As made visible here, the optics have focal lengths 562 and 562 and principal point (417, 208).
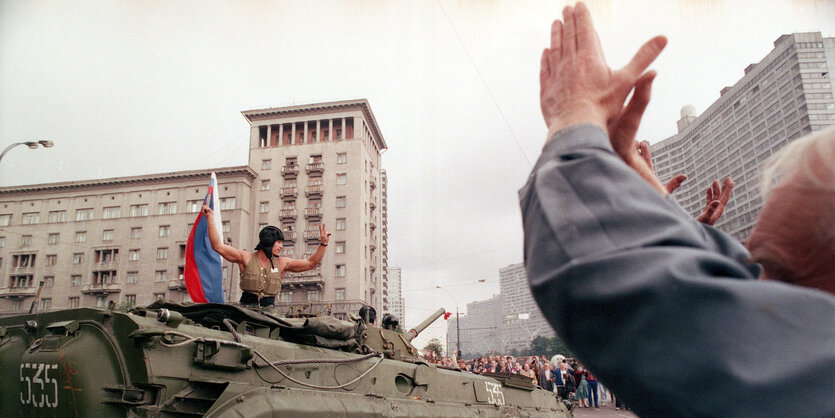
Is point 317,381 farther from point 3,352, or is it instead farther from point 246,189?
point 246,189

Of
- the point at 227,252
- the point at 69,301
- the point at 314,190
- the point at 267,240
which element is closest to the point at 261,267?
the point at 267,240

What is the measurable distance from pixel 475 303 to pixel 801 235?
158 m

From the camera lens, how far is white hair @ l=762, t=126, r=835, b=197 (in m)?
0.90

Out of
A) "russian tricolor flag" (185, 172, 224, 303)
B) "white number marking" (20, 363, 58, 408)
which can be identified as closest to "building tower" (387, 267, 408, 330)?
"russian tricolor flag" (185, 172, 224, 303)

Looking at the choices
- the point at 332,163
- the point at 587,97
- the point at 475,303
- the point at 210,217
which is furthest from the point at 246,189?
the point at 475,303

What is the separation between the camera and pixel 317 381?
5.48 metres

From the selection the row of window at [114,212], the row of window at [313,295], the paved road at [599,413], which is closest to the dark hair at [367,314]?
the paved road at [599,413]

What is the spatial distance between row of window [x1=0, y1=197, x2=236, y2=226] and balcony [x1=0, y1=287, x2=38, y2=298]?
A: 703 centimetres

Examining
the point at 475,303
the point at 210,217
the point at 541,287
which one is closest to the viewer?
the point at 541,287

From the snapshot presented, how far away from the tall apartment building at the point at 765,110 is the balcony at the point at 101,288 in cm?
5577

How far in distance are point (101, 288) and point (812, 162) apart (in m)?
63.4

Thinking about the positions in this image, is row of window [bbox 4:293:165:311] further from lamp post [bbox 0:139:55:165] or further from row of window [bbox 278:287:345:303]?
lamp post [bbox 0:139:55:165]

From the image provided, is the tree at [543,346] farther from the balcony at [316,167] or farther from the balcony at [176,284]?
the balcony at [176,284]

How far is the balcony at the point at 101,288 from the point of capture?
55375 millimetres
